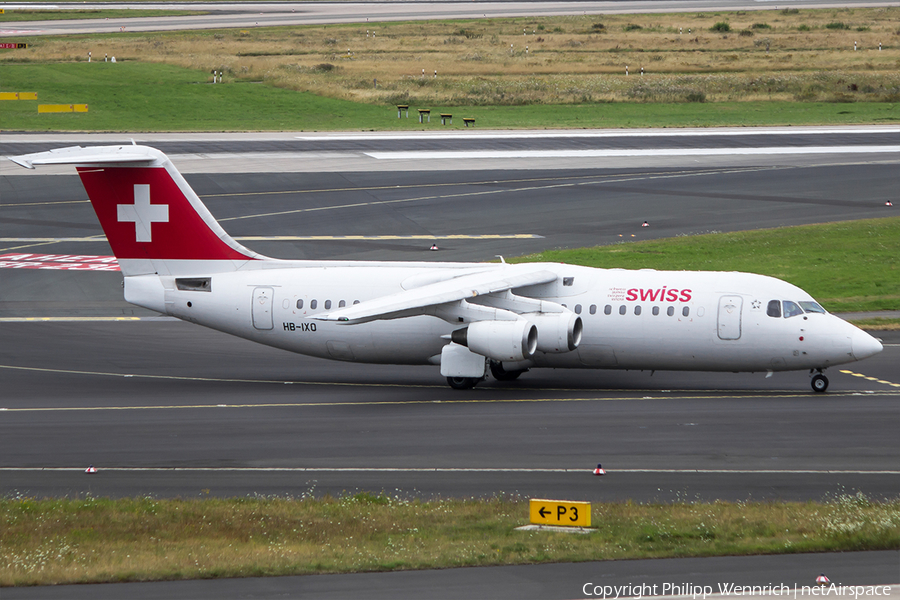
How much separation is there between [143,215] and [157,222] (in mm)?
444

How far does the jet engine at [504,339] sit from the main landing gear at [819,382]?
6959mm

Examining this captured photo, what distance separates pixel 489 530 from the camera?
16844 mm

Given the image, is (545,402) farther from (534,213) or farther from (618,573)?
(534,213)

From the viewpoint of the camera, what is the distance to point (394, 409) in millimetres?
26672

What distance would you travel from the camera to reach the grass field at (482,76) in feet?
269

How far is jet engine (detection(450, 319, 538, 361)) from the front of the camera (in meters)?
27.0

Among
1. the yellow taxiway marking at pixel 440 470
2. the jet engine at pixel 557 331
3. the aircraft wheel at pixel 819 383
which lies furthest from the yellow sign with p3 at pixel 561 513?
the aircraft wheel at pixel 819 383

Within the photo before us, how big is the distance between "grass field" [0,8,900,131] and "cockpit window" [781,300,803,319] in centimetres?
5160

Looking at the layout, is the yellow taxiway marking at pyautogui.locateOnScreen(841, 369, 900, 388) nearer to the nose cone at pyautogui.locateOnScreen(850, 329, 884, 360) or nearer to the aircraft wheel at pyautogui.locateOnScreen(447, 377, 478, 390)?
the nose cone at pyautogui.locateOnScreen(850, 329, 884, 360)

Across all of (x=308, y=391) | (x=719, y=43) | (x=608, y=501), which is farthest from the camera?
(x=719, y=43)

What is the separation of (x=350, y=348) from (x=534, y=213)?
24.0m

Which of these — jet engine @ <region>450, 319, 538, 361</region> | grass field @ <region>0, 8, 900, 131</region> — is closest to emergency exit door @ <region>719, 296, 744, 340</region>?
jet engine @ <region>450, 319, 538, 361</region>

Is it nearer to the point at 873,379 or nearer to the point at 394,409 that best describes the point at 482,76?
the point at 873,379

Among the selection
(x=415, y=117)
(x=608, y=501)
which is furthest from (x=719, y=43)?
(x=608, y=501)
